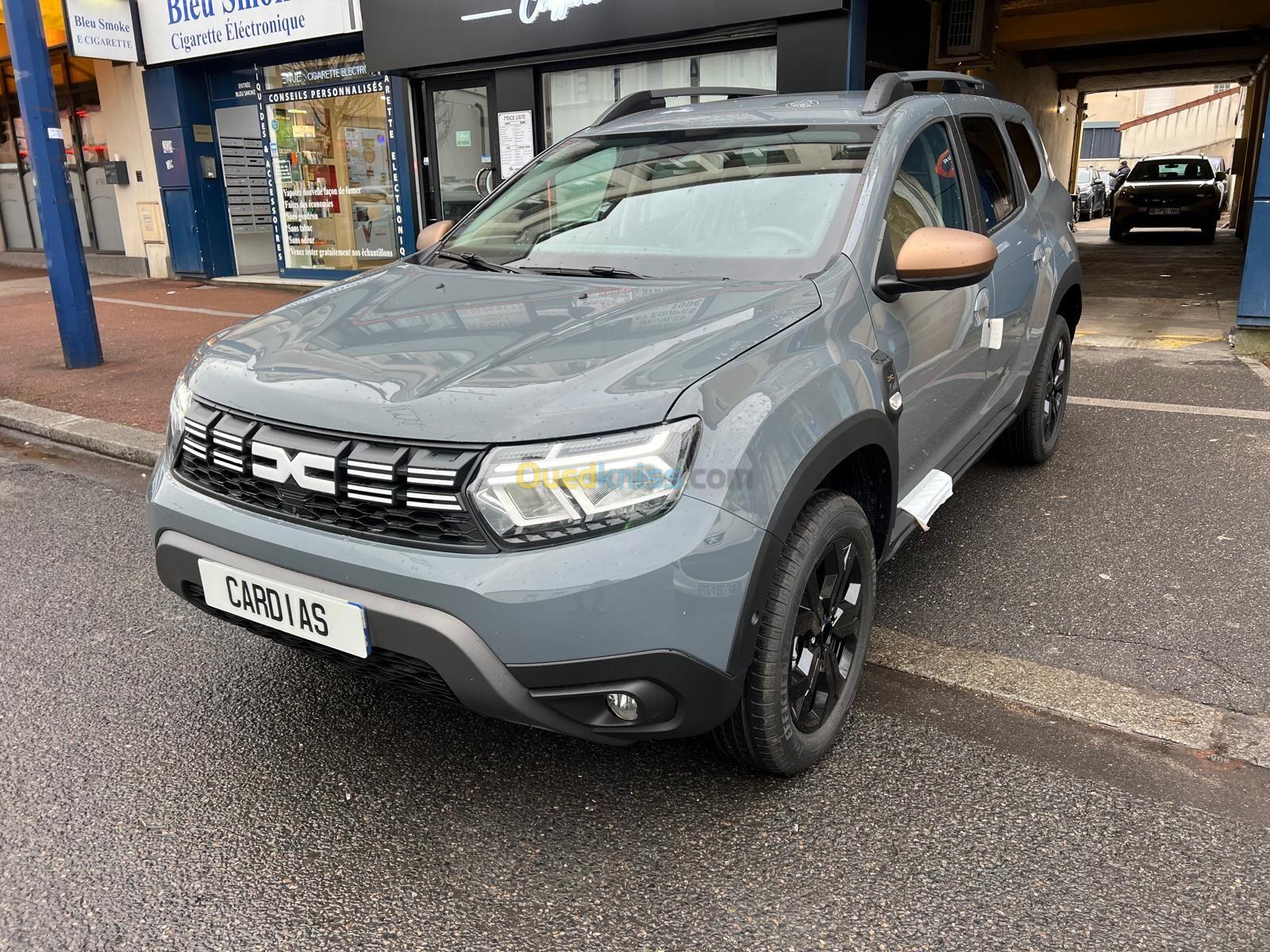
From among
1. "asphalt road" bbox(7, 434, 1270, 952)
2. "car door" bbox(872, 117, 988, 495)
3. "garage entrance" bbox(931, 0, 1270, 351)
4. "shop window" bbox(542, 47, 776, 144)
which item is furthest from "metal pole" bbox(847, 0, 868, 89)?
"asphalt road" bbox(7, 434, 1270, 952)

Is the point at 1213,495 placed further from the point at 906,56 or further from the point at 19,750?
the point at 906,56

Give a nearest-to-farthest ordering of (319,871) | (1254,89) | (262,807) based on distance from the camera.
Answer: (319,871) < (262,807) < (1254,89)

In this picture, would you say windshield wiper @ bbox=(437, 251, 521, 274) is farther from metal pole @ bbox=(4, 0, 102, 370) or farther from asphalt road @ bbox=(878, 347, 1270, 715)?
metal pole @ bbox=(4, 0, 102, 370)

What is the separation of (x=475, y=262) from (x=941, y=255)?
145cm

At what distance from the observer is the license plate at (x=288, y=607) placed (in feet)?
7.05

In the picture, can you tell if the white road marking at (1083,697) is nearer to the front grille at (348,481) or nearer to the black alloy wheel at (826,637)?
the black alloy wheel at (826,637)

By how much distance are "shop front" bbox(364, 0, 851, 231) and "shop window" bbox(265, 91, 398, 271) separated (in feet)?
4.16

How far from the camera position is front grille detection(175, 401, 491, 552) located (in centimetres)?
206

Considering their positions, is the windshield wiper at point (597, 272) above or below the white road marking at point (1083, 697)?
above

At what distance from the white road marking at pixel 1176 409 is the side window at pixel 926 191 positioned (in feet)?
10.3

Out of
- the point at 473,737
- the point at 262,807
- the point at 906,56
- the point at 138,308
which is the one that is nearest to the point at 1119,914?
the point at 473,737

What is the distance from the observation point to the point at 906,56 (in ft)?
29.4

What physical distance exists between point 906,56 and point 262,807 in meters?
8.62

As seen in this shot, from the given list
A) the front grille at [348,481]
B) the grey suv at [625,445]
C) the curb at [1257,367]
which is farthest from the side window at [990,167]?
the curb at [1257,367]
